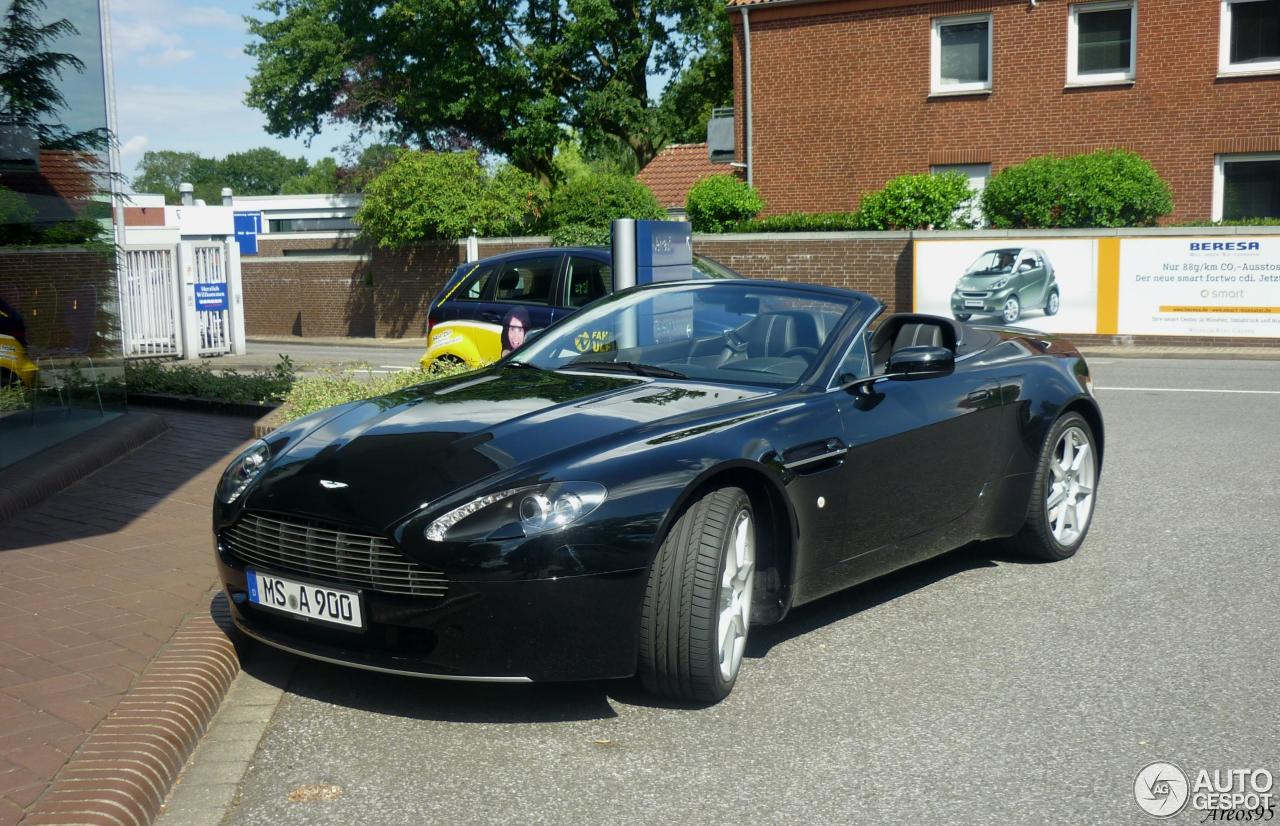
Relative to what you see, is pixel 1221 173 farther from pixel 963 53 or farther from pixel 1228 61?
pixel 963 53

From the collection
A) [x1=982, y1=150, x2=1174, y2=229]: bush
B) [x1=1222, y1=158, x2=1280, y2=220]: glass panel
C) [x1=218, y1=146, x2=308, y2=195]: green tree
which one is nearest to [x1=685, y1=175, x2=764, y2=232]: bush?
[x1=982, y1=150, x2=1174, y2=229]: bush

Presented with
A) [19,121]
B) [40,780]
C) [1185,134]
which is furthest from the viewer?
[1185,134]

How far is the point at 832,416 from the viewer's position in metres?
5.00

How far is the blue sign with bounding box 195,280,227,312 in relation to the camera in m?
23.2

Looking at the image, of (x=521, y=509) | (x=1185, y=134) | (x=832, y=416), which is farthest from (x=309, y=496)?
(x=1185, y=134)

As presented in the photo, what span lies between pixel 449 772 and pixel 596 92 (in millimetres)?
37364

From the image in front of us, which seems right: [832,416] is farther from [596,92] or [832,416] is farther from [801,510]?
[596,92]

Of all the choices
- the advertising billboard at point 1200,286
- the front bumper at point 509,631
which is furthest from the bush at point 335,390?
the advertising billboard at point 1200,286

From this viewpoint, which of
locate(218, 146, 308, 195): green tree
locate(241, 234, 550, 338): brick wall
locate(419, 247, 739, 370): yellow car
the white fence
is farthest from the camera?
locate(218, 146, 308, 195): green tree

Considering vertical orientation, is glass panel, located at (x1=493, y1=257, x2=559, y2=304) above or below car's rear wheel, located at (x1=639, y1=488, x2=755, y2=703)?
above

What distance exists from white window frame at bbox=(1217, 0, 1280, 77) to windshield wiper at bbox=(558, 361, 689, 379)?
23147mm

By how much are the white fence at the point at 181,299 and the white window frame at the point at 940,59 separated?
14619 mm

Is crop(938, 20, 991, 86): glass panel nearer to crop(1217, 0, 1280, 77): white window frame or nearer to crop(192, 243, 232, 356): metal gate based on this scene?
crop(1217, 0, 1280, 77): white window frame

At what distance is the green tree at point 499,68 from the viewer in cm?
3856
